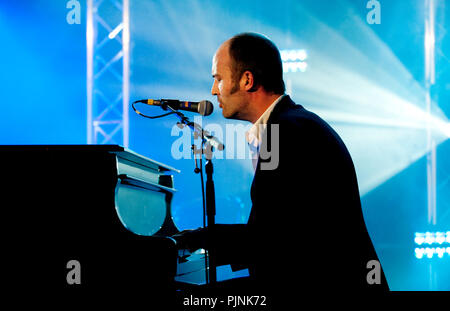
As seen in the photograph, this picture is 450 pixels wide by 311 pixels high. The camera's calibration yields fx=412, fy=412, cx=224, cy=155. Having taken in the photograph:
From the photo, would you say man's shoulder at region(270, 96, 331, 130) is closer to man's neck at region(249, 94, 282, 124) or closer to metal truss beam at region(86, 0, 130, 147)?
man's neck at region(249, 94, 282, 124)

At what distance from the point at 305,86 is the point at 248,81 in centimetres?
458

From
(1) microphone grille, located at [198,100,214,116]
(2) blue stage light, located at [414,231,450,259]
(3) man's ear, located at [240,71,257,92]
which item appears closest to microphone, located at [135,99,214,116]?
(1) microphone grille, located at [198,100,214,116]

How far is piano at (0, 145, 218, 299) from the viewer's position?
1759mm

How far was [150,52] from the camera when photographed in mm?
6922

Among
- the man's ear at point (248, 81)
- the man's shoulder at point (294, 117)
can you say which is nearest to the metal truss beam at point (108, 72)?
the man's ear at point (248, 81)

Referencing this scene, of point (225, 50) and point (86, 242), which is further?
point (225, 50)

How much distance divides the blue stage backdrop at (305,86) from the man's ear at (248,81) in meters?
4.39

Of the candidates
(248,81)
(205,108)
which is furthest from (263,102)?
(205,108)

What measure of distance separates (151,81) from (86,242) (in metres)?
5.38

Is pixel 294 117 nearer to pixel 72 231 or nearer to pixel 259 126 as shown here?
pixel 259 126

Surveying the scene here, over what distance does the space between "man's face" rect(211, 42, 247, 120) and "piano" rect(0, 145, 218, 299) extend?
61 cm

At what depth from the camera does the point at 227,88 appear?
219cm
